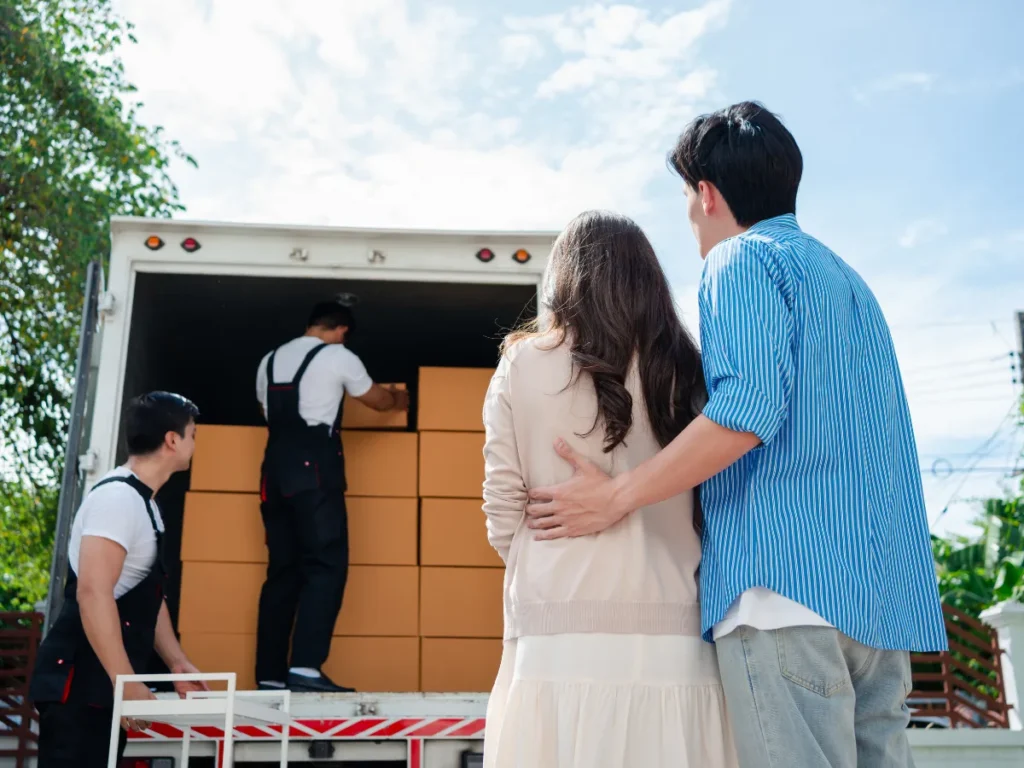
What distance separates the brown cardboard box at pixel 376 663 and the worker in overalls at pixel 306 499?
0.38 feet

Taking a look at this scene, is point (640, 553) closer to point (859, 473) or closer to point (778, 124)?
point (859, 473)

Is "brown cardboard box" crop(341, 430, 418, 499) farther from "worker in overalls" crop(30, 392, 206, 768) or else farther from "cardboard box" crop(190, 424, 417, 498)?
"worker in overalls" crop(30, 392, 206, 768)

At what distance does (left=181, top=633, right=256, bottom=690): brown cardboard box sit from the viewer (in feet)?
14.3

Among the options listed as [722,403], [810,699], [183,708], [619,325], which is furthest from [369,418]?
[810,699]

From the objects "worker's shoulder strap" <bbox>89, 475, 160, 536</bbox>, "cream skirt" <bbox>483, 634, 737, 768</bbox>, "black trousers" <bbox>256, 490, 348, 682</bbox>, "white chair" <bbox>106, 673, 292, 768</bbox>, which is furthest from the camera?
"black trousers" <bbox>256, 490, 348, 682</bbox>

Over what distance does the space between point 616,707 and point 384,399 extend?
10.1 ft

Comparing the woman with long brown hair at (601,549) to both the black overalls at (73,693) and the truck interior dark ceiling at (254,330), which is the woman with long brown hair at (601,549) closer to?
the black overalls at (73,693)

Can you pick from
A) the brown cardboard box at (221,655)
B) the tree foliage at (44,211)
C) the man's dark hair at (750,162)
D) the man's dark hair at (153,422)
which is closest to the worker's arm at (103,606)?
the man's dark hair at (153,422)

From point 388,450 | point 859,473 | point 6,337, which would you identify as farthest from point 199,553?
point 6,337

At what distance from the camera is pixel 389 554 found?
453cm

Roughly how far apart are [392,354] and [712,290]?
13.7 feet

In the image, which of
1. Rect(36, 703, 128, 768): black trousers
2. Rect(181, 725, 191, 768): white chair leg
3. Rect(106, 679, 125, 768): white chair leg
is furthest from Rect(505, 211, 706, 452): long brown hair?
Rect(181, 725, 191, 768): white chair leg

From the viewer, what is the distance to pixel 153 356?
16.5ft

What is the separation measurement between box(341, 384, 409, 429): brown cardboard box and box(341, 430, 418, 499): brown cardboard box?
44mm
